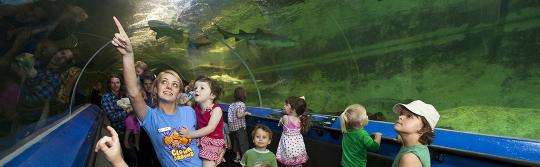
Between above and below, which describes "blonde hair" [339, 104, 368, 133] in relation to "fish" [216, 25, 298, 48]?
below

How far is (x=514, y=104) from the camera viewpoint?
11180mm

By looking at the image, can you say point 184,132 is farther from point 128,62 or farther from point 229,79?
point 229,79

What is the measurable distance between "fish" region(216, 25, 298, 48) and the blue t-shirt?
1278cm

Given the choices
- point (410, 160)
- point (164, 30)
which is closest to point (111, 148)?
point (410, 160)

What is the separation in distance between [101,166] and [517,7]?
476 inches

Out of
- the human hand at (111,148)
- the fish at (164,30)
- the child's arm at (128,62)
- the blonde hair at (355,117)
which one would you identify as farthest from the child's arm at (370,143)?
the fish at (164,30)

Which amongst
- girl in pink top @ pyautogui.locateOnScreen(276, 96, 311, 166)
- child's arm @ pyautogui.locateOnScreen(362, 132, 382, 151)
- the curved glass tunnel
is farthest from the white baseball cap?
the curved glass tunnel

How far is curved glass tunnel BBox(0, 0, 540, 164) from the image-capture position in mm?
11172

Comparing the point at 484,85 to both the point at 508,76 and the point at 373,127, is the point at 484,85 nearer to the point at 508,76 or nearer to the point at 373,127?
the point at 508,76

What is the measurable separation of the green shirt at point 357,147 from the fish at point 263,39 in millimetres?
11922

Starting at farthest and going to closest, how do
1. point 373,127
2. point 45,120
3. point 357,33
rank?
point 357,33, point 45,120, point 373,127

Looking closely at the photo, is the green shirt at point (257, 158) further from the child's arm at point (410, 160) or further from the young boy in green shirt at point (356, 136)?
the child's arm at point (410, 160)

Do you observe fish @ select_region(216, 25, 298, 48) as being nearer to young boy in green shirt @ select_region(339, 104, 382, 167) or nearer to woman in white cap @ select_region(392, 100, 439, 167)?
young boy in green shirt @ select_region(339, 104, 382, 167)

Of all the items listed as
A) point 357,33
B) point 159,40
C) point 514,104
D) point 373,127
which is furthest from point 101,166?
point 159,40
